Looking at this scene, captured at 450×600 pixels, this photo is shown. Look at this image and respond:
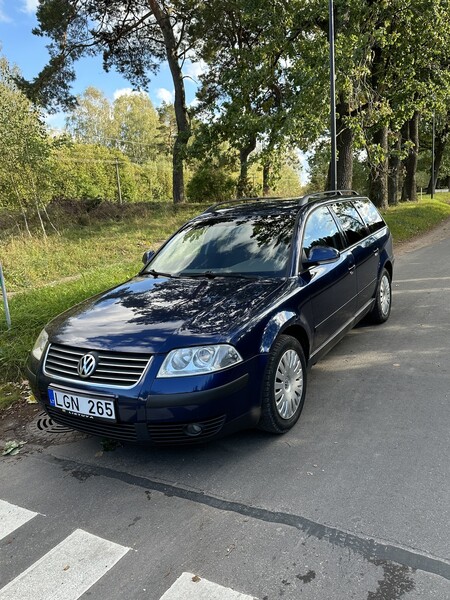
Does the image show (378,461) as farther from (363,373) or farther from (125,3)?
(125,3)

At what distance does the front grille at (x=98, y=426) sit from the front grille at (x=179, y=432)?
5.5 inches

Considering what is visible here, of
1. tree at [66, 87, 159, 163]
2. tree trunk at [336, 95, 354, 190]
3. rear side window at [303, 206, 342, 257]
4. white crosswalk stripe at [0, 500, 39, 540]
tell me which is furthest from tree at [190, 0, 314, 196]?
tree at [66, 87, 159, 163]

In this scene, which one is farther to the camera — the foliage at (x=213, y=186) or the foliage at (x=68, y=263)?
the foliage at (x=213, y=186)

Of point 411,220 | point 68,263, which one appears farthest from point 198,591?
point 411,220

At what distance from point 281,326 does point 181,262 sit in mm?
1461

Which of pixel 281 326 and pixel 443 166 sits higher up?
pixel 443 166

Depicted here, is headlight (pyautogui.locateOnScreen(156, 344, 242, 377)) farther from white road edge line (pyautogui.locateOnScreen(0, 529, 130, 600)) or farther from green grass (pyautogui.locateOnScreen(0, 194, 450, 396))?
green grass (pyautogui.locateOnScreen(0, 194, 450, 396))

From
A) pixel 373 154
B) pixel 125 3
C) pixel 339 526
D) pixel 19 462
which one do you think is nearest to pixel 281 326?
pixel 339 526

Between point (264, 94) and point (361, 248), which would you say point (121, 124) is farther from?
point (361, 248)

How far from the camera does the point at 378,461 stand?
317 centimetres

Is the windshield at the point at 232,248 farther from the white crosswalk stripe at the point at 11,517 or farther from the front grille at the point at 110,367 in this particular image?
the white crosswalk stripe at the point at 11,517

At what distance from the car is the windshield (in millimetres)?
13

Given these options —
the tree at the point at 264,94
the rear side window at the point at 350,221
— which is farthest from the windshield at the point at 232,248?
the tree at the point at 264,94

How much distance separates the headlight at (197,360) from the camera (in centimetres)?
297
